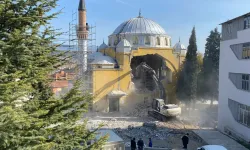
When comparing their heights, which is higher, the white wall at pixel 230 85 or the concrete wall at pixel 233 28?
the concrete wall at pixel 233 28

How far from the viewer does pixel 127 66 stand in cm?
3244

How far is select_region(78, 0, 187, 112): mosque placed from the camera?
31156 millimetres

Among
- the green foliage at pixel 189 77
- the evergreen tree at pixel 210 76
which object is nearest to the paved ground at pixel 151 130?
the green foliage at pixel 189 77

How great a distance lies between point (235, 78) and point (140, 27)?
75.7ft

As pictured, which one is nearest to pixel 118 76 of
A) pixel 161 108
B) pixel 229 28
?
pixel 161 108

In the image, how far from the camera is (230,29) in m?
19.4

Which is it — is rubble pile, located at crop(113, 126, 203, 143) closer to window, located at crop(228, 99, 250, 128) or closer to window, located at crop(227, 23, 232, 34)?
window, located at crop(228, 99, 250, 128)

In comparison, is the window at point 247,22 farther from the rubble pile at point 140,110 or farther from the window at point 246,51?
the rubble pile at point 140,110

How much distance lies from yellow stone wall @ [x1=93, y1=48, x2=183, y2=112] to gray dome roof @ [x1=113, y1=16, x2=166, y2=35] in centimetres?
617

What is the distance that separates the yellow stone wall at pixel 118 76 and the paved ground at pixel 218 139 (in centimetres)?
1335

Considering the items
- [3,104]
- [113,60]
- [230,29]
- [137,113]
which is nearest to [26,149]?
[3,104]

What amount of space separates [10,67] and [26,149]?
5.21 feet

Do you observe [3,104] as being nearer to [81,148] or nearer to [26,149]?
[26,149]

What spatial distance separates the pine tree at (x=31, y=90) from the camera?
488 centimetres
